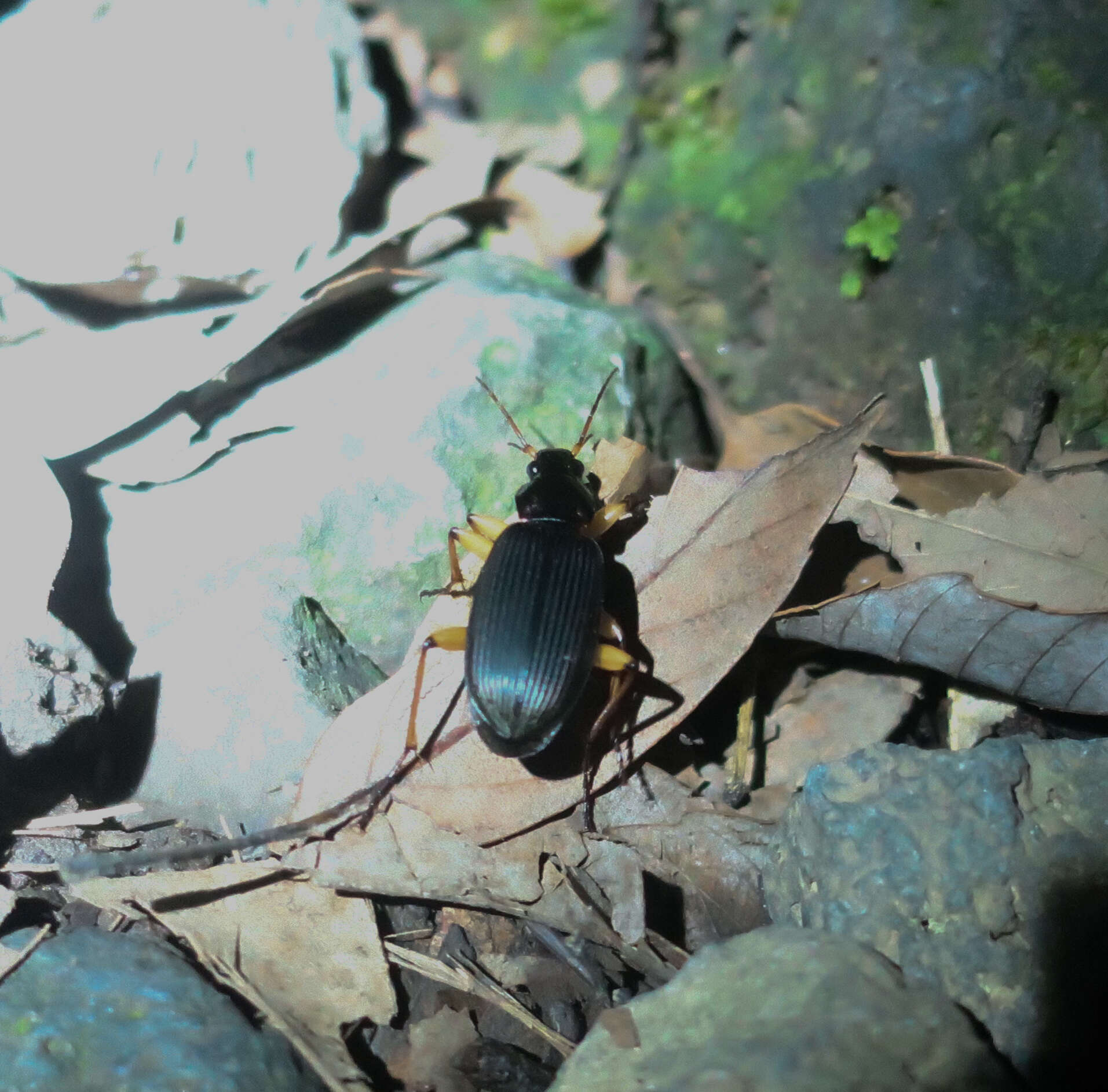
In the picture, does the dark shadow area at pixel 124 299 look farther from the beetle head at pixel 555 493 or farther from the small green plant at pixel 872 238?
the small green plant at pixel 872 238

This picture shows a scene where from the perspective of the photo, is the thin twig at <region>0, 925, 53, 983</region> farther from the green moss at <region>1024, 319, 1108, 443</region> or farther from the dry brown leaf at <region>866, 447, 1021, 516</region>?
the green moss at <region>1024, 319, 1108, 443</region>

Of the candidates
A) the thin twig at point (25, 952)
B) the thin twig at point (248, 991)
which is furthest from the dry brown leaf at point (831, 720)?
the thin twig at point (25, 952)

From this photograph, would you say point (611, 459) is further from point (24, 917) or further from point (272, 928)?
point (24, 917)

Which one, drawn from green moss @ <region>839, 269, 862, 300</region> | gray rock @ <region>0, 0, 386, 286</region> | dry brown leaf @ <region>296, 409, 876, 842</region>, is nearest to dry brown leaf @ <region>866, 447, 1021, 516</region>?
dry brown leaf @ <region>296, 409, 876, 842</region>

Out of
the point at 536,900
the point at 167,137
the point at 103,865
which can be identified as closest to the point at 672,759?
the point at 536,900

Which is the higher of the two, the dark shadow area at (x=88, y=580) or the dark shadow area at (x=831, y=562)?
the dark shadow area at (x=88, y=580)
